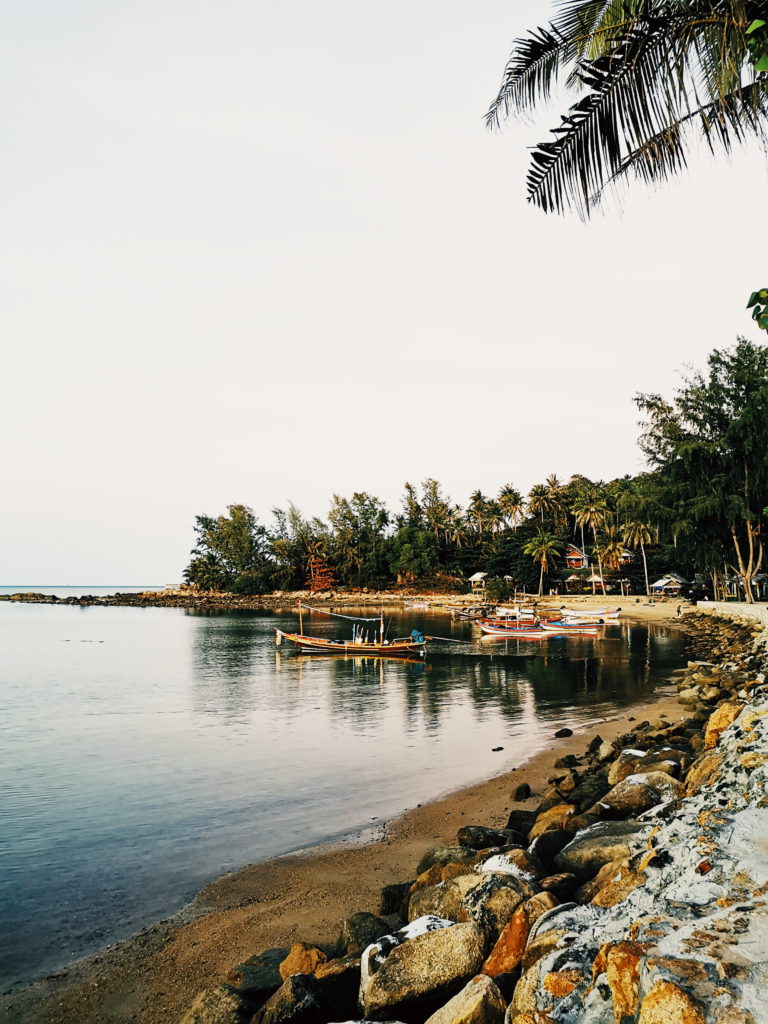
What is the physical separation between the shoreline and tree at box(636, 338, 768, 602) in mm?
33671

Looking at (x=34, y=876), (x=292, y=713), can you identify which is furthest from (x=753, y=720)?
(x=292, y=713)

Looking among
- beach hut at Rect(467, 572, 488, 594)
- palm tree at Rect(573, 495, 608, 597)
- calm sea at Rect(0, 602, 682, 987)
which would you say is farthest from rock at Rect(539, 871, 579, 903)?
beach hut at Rect(467, 572, 488, 594)

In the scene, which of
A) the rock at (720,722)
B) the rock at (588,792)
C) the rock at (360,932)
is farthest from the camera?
the rock at (720,722)

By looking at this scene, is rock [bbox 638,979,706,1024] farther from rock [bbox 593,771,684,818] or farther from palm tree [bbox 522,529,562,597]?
palm tree [bbox 522,529,562,597]

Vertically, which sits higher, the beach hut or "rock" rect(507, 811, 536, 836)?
the beach hut

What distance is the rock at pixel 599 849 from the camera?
6.23 m

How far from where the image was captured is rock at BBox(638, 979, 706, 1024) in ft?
9.18

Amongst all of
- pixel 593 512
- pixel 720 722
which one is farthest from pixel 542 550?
pixel 720 722

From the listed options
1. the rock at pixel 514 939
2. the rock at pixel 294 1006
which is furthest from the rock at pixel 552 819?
the rock at pixel 294 1006

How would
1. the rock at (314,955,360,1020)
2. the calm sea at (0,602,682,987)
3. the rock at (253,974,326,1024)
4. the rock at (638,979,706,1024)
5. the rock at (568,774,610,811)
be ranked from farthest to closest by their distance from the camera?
1. the calm sea at (0,602,682,987)
2. the rock at (568,774,610,811)
3. the rock at (314,955,360,1020)
4. the rock at (253,974,326,1024)
5. the rock at (638,979,706,1024)

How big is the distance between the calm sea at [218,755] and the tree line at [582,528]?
9.11 m

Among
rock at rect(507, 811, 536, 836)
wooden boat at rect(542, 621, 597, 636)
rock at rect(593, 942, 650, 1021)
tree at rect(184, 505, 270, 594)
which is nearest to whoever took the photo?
→ rock at rect(593, 942, 650, 1021)

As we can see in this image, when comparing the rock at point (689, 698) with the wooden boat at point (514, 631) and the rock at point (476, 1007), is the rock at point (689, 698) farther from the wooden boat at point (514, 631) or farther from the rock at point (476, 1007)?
the wooden boat at point (514, 631)

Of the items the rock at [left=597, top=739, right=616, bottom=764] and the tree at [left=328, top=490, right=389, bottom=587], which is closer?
the rock at [left=597, top=739, right=616, bottom=764]
